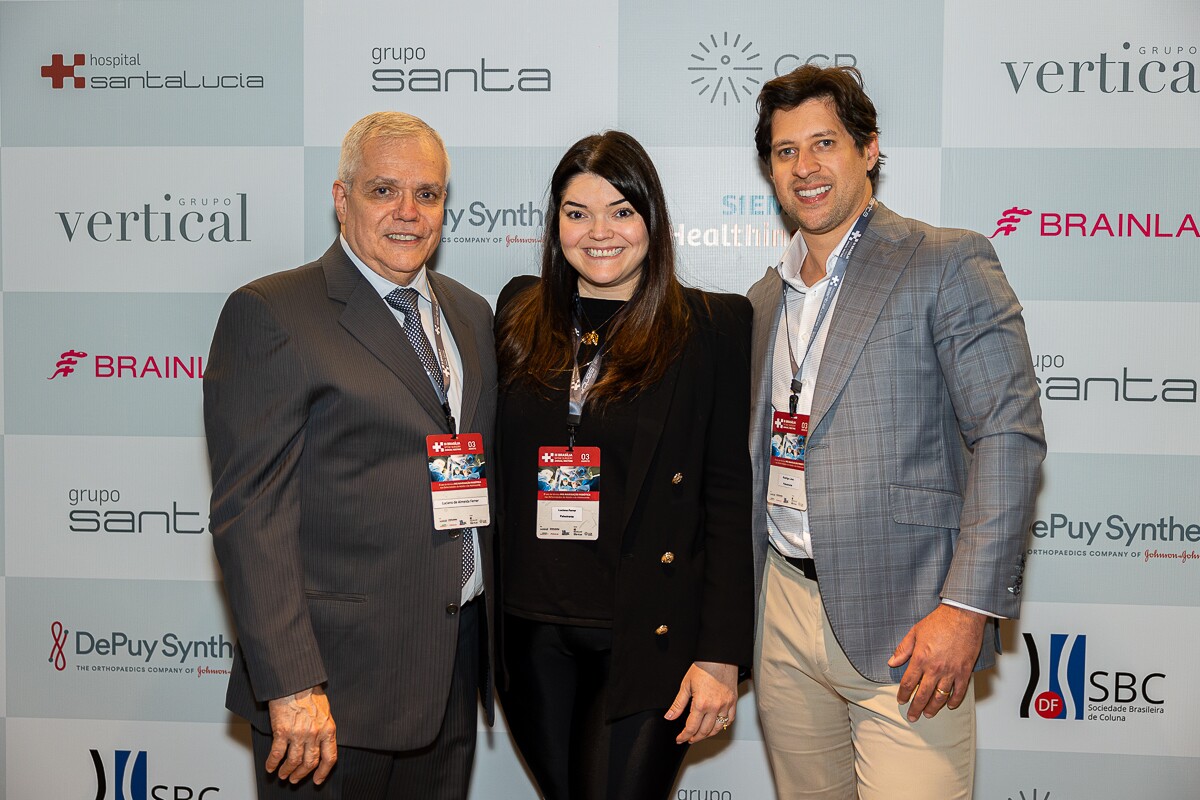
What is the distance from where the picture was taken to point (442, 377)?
2.14 metres

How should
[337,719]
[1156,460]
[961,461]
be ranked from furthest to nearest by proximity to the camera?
[1156,460], [961,461], [337,719]

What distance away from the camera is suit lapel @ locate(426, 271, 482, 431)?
7.03 ft

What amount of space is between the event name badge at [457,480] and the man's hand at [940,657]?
1.02m

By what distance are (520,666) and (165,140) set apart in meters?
2.35

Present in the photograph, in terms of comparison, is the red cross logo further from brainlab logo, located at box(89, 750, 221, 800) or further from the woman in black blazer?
brainlab logo, located at box(89, 750, 221, 800)

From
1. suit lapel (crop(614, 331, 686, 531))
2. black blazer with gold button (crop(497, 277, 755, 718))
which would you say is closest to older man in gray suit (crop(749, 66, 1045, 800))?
black blazer with gold button (crop(497, 277, 755, 718))

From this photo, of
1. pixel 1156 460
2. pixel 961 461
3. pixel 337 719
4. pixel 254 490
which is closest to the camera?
pixel 254 490

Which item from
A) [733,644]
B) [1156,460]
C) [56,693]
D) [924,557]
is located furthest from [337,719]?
[1156,460]

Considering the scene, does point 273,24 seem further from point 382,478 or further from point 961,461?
point 961,461

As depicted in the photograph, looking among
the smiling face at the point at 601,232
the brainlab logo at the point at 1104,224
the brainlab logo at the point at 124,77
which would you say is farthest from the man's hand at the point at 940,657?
the brainlab logo at the point at 124,77

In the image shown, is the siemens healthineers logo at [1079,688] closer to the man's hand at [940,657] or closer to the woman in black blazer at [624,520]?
the man's hand at [940,657]

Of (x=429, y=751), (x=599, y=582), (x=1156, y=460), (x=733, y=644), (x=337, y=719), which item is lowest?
(x=429, y=751)

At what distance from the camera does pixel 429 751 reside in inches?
87.8

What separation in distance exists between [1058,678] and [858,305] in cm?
184
